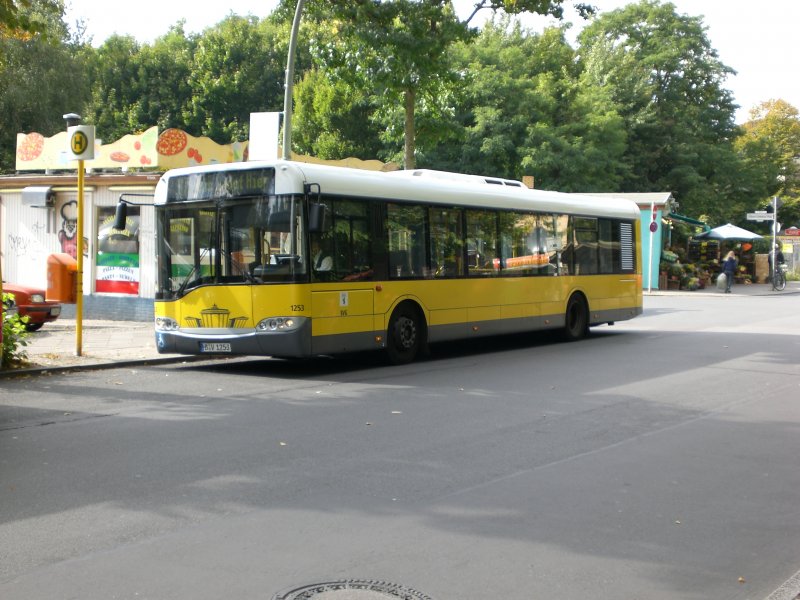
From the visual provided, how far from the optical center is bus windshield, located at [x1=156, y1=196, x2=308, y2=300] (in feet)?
43.2

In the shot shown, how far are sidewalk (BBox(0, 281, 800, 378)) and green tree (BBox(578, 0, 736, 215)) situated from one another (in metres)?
44.2

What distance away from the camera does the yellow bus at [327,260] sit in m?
13.2

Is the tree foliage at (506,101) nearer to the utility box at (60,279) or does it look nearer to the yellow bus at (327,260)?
the yellow bus at (327,260)

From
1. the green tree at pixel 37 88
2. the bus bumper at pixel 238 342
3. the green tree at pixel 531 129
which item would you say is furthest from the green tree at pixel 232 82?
the bus bumper at pixel 238 342

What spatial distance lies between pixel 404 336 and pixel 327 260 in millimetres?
2189

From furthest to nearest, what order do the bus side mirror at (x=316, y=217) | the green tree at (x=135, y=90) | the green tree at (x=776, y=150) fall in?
the green tree at (x=776, y=150) < the green tree at (x=135, y=90) < the bus side mirror at (x=316, y=217)

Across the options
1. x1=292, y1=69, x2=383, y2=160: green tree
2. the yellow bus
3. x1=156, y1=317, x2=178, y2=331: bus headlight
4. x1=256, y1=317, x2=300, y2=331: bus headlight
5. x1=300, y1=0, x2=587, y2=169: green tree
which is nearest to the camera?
x1=256, y1=317, x2=300, y2=331: bus headlight

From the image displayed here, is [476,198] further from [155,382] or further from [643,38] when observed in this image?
[643,38]

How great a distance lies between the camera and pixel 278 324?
43.1 feet

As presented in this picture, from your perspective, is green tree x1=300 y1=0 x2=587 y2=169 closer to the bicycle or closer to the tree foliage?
the tree foliage

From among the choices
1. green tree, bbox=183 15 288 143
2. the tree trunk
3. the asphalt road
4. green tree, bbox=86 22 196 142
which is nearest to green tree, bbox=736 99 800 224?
green tree, bbox=183 15 288 143

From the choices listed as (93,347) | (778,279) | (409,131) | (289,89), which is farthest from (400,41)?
(778,279)

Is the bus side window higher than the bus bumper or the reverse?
higher

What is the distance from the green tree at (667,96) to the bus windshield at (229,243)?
1915 inches
